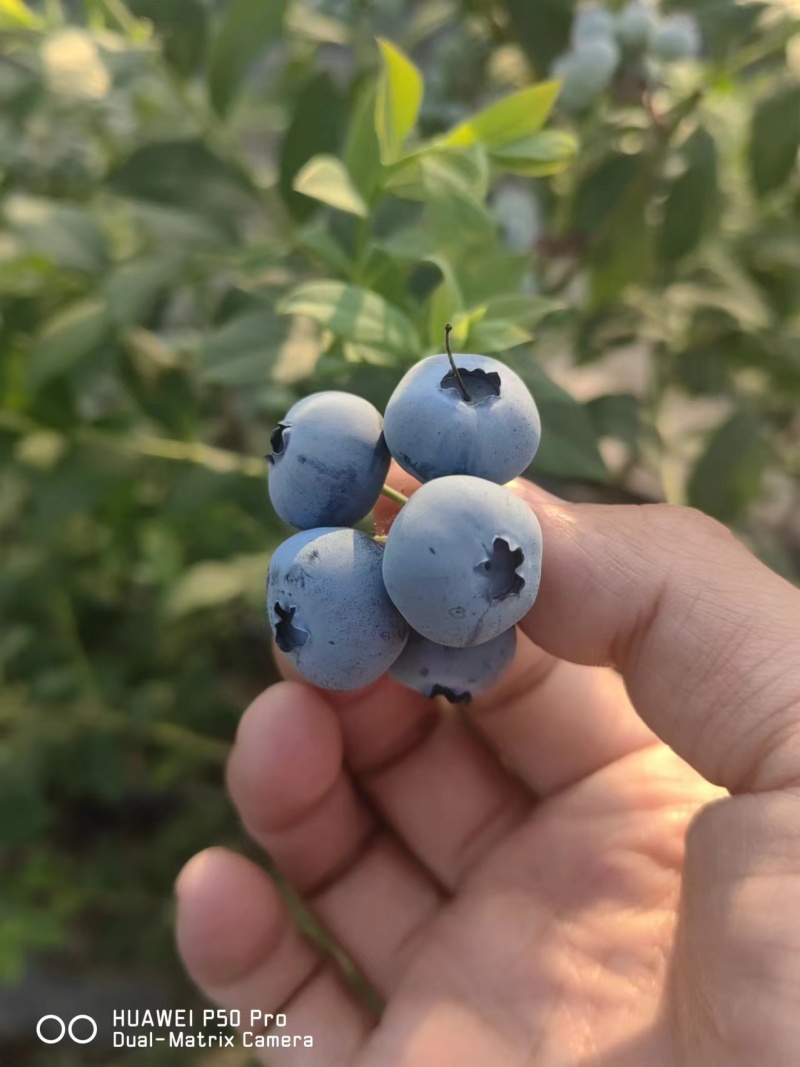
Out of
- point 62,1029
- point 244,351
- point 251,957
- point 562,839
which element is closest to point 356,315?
point 244,351

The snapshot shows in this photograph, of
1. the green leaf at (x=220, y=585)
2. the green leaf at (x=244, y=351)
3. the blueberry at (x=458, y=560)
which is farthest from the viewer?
the green leaf at (x=220, y=585)

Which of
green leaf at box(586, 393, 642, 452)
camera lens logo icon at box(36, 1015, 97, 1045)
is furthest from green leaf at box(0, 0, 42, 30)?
camera lens logo icon at box(36, 1015, 97, 1045)

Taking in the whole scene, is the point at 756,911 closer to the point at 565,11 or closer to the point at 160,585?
the point at 565,11

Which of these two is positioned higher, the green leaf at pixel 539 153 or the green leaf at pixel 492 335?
the green leaf at pixel 539 153

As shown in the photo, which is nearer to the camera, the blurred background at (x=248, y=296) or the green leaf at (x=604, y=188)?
the blurred background at (x=248, y=296)

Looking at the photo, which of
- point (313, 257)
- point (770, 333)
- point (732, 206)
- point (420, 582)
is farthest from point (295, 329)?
point (732, 206)

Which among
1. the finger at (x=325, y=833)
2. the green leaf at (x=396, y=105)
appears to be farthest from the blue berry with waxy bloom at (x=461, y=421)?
the finger at (x=325, y=833)

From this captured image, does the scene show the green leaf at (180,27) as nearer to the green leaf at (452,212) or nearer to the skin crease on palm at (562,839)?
the green leaf at (452,212)
